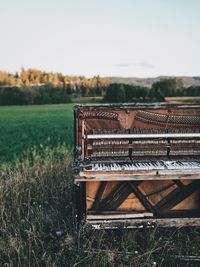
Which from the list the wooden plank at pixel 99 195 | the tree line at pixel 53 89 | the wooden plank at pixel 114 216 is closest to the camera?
the wooden plank at pixel 114 216

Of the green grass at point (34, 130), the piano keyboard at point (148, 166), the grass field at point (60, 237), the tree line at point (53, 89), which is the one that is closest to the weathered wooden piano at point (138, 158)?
the piano keyboard at point (148, 166)

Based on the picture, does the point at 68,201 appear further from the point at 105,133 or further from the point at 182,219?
the point at 182,219

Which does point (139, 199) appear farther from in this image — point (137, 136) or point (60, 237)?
point (60, 237)

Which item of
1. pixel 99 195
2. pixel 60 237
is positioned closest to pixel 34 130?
pixel 60 237

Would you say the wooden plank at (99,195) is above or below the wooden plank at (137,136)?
below

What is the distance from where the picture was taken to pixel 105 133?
5.08 m

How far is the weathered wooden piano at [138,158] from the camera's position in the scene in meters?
4.56

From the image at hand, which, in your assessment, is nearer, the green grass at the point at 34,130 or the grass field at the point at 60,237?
the grass field at the point at 60,237

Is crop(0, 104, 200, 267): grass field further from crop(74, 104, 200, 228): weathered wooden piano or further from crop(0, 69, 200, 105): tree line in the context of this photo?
crop(0, 69, 200, 105): tree line

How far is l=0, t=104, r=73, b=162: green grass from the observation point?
11.8 metres

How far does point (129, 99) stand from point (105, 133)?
14051 mm

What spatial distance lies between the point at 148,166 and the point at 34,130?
12596mm

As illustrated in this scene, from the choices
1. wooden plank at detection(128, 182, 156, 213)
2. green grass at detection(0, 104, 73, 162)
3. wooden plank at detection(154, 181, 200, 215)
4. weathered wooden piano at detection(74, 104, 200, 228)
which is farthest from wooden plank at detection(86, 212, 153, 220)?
green grass at detection(0, 104, 73, 162)

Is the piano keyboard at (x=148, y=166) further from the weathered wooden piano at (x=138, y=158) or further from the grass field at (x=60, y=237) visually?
the grass field at (x=60, y=237)
